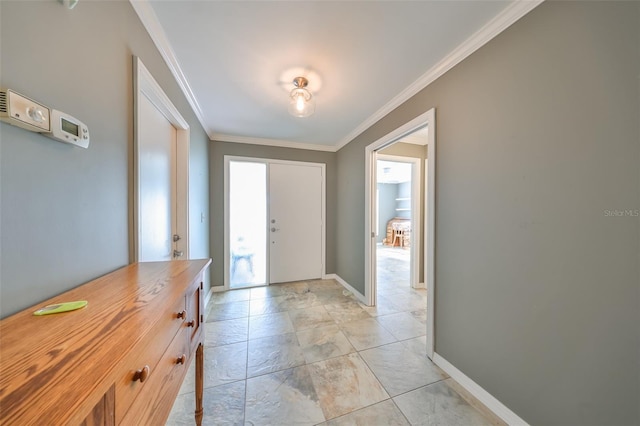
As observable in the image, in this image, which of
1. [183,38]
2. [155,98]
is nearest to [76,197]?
[155,98]

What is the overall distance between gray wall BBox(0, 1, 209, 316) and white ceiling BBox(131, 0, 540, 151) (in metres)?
0.36

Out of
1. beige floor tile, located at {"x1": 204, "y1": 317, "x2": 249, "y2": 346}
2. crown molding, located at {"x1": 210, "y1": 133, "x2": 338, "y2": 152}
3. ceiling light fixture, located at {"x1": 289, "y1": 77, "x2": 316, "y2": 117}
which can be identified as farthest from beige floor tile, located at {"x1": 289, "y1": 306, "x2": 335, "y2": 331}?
crown molding, located at {"x1": 210, "y1": 133, "x2": 338, "y2": 152}

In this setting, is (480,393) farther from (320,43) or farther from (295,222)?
(295,222)

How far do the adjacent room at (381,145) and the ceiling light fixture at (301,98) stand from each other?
2cm

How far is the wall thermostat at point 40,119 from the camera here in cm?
53

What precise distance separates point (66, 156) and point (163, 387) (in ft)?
2.71

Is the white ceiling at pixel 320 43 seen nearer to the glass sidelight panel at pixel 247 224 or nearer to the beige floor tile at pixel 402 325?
the glass sidelight panel at pixel 247 224

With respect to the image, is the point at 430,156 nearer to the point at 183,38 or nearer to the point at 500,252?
the point at 500,252

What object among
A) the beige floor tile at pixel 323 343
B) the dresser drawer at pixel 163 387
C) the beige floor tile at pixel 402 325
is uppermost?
the dresser drawer at pixel 163 387

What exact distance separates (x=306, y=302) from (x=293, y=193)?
1.63m

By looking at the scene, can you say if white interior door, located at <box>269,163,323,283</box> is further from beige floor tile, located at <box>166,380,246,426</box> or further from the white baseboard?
beige floor tile, located at <box>166,380,246,426</box>

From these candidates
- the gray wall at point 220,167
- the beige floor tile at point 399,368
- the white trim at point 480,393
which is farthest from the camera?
the gray wall at point 220,167

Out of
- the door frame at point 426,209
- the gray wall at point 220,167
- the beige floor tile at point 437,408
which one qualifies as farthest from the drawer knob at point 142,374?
the gray wall at point 220,167

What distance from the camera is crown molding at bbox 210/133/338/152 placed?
10.1 ft
